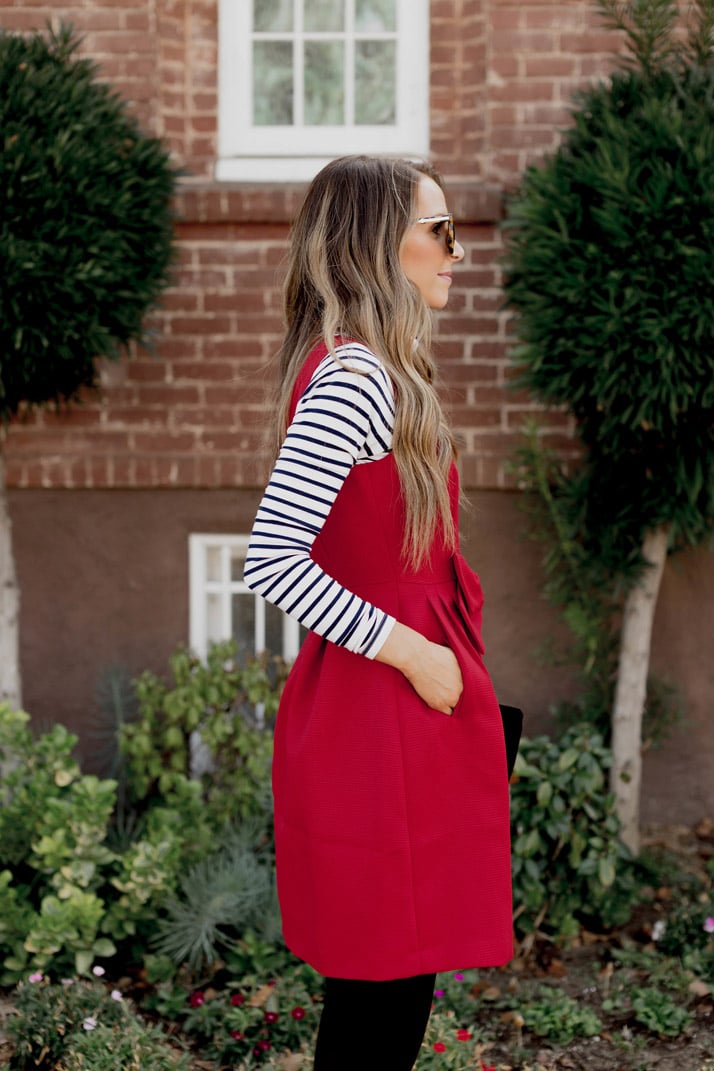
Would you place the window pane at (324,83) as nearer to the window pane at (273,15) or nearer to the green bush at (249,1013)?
the window pane at (273,15)

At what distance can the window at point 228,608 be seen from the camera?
15.0 feet

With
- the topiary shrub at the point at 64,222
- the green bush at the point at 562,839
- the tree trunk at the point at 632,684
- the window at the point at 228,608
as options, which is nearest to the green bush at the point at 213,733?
the window at the point at 228,608

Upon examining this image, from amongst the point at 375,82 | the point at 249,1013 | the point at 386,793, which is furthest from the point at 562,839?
the point at 375,82

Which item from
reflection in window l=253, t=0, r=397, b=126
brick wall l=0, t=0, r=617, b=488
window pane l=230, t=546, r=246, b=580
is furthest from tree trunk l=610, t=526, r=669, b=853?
reflection in window l=253, t=0, r=397, b=126

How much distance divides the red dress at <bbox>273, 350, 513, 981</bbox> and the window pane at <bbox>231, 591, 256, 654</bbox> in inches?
107

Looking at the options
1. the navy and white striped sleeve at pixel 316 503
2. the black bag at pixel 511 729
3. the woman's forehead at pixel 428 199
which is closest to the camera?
the navy and white striped sleeve at pixel 316 503

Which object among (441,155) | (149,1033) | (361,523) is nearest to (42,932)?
(149,1033)

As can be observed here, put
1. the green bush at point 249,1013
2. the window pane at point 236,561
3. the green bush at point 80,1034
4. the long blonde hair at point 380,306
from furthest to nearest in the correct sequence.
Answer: the window pane at point 236,561, the green bush at point 249,1013, the green bush at point 80,1034, the long blonde hair at point 380,306

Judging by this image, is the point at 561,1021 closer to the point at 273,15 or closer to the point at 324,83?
the point at 324,83

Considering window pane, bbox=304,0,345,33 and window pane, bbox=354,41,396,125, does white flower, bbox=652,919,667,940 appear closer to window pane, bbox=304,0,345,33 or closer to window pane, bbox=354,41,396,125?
window pane, bbox=354,41,396,125

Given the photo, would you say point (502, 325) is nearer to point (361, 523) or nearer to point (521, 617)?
point (521, 617)

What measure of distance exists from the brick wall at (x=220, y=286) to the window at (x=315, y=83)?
9 centimetres

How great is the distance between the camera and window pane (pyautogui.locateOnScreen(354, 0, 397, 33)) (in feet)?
14.8

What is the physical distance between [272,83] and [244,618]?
7.44 feet
